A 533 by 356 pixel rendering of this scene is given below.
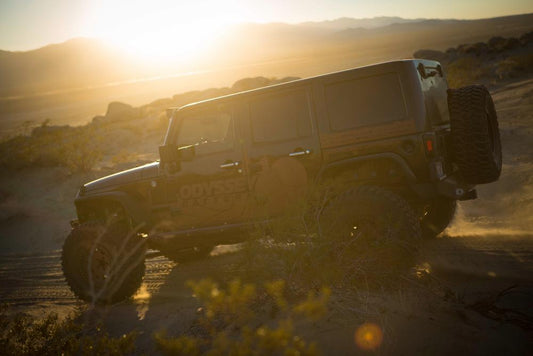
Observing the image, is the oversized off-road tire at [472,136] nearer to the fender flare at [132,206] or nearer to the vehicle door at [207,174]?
the vehicle door at [207,174]

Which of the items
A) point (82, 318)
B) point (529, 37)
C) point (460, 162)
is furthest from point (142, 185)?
point (529, 37)

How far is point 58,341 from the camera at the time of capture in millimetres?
3475

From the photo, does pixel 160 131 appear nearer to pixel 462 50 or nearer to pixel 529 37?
pixel 462 50

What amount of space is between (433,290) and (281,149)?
2.09 m

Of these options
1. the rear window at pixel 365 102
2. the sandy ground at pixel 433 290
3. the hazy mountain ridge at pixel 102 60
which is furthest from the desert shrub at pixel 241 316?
the hazy mountain ridge at pixel 102 60

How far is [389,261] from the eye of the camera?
12.4 ft

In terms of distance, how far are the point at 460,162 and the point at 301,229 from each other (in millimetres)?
1771

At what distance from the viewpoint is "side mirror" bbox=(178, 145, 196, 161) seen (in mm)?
4738

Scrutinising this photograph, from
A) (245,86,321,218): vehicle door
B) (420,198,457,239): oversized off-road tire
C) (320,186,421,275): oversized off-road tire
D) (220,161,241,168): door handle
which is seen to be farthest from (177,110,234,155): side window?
(420,198,457,239): oversized off-road tire

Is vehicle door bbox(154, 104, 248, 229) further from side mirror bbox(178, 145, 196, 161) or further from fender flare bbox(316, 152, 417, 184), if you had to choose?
fender flare bbox(316, 152, 417, 184)

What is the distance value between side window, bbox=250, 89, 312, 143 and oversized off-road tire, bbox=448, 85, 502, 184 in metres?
1.51

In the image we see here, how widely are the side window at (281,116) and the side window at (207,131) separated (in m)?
0.36

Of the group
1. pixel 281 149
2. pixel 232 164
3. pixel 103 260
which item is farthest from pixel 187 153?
pixel 103 260

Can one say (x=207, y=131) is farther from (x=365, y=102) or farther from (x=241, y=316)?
(x=241, y=316)
